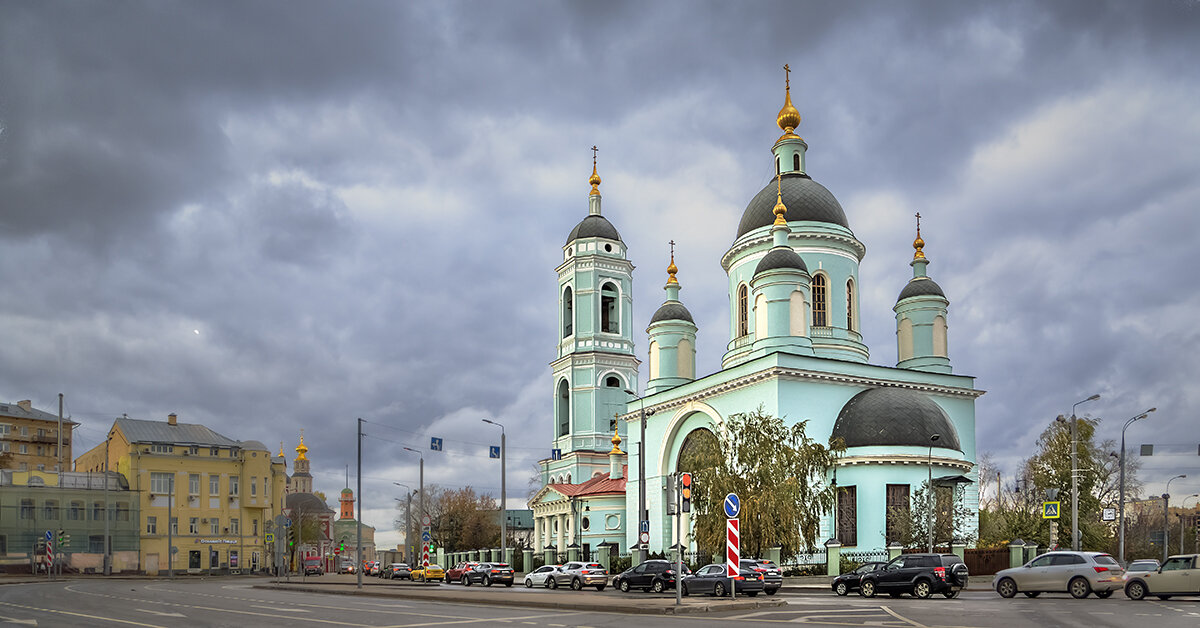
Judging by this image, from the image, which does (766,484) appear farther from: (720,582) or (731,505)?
(731,505)

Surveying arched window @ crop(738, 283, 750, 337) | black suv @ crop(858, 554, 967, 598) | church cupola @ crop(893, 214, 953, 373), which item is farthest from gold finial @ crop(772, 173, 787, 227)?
black suv @ crop(858, 554, 967, 598)

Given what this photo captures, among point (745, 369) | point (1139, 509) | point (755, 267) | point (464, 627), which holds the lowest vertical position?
point (1139, 509)

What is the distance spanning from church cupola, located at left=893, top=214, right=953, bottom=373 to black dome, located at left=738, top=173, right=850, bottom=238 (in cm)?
535

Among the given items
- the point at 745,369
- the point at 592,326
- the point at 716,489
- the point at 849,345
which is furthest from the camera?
the point at 592,326

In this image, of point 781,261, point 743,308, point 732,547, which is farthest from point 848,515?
point 732,547

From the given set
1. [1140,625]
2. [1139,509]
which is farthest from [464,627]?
[1139,509]

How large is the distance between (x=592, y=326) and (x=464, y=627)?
6089 centimetres

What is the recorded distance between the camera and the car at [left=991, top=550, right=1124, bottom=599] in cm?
2827

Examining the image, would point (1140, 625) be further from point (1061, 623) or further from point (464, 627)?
point (464, 627)

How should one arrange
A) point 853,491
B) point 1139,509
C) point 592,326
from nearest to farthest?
1. point 853,491
2. point 592,326
3. point 1139,509

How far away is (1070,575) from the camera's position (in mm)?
28609

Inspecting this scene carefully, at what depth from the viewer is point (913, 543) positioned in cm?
4369

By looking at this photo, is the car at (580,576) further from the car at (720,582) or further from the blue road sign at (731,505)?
the blue road sign at (731,505)

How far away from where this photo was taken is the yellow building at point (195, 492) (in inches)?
3189
